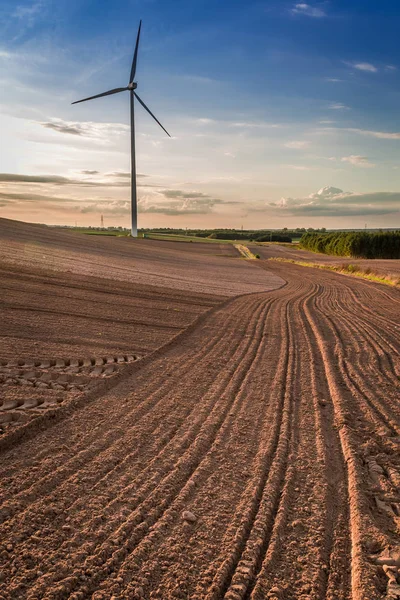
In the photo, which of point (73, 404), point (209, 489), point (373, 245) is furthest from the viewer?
point (373, 245)

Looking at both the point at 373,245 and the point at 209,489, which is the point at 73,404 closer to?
the point at 209,489

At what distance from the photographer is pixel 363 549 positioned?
4.01 m

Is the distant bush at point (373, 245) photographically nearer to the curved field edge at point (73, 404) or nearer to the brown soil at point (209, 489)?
the curved field edge at point (73, 404)

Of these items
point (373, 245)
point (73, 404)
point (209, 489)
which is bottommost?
point (209, 489)

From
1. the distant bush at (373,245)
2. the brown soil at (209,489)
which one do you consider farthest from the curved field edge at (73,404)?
the distant bush at (373,245)

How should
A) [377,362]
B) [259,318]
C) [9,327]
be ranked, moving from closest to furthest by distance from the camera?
[377,362], [9,327], [259,318]

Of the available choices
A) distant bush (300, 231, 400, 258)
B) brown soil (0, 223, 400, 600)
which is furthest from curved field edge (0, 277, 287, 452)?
distant bush (300, 231, 400, 258)

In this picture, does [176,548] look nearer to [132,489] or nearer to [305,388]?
[132,489]

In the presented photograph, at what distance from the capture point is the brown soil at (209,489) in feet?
11.9

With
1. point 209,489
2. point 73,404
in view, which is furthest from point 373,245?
point 209,489

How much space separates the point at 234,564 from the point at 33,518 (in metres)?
1.88

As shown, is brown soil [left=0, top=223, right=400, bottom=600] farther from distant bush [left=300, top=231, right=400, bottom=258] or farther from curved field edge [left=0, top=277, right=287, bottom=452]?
distant bush [left=300, top=231, right=400, bottom=258]

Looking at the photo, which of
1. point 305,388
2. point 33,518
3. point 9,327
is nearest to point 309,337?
point 305,388

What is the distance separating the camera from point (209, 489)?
482cm
